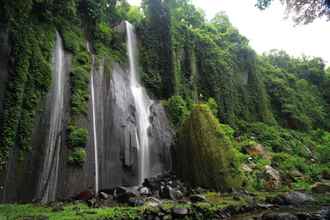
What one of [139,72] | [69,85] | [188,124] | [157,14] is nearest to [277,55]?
[157,14]

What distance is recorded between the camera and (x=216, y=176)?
40.3ft

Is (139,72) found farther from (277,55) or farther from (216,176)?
(277,55)

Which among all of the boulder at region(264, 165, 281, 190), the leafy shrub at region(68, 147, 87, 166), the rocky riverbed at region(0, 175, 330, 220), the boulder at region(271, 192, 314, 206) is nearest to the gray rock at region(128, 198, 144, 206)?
the rocky riverbed at region(0, 175, 330, 220)

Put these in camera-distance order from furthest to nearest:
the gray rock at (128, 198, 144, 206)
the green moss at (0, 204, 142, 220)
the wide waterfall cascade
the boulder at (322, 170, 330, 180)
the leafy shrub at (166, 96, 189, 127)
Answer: the leafy shrub at (166, 96, 189, 127) → the boulder at (322, 170, 330, 180) → the wide waterfall cascade → the gray rock at (128, 198, 144, 206) → the green moss at (0, 204, 142, 220)

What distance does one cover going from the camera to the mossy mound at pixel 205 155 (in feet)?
40.3

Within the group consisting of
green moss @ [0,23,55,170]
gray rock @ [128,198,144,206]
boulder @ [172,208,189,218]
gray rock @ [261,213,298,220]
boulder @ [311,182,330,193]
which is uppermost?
green moss @ [0,23,55,170]

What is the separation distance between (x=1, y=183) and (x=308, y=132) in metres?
27.6

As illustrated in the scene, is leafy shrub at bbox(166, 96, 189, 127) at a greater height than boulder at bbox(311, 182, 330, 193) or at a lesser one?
greater

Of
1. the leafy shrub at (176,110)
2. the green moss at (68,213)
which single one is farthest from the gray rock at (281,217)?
the leafy shrub at (176,110)

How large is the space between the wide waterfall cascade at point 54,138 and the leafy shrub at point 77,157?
1.52 feet

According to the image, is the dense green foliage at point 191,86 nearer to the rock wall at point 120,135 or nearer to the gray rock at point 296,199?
the rock wall at point 120,135

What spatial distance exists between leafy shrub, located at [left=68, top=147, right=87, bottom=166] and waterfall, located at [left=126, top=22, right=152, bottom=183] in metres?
3.46

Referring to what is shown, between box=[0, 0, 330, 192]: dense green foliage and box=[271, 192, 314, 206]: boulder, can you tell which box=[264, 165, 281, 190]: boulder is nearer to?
box=[0, 0, 330, 192]: dense green foliage

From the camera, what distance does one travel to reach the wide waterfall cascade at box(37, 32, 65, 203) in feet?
32.0
